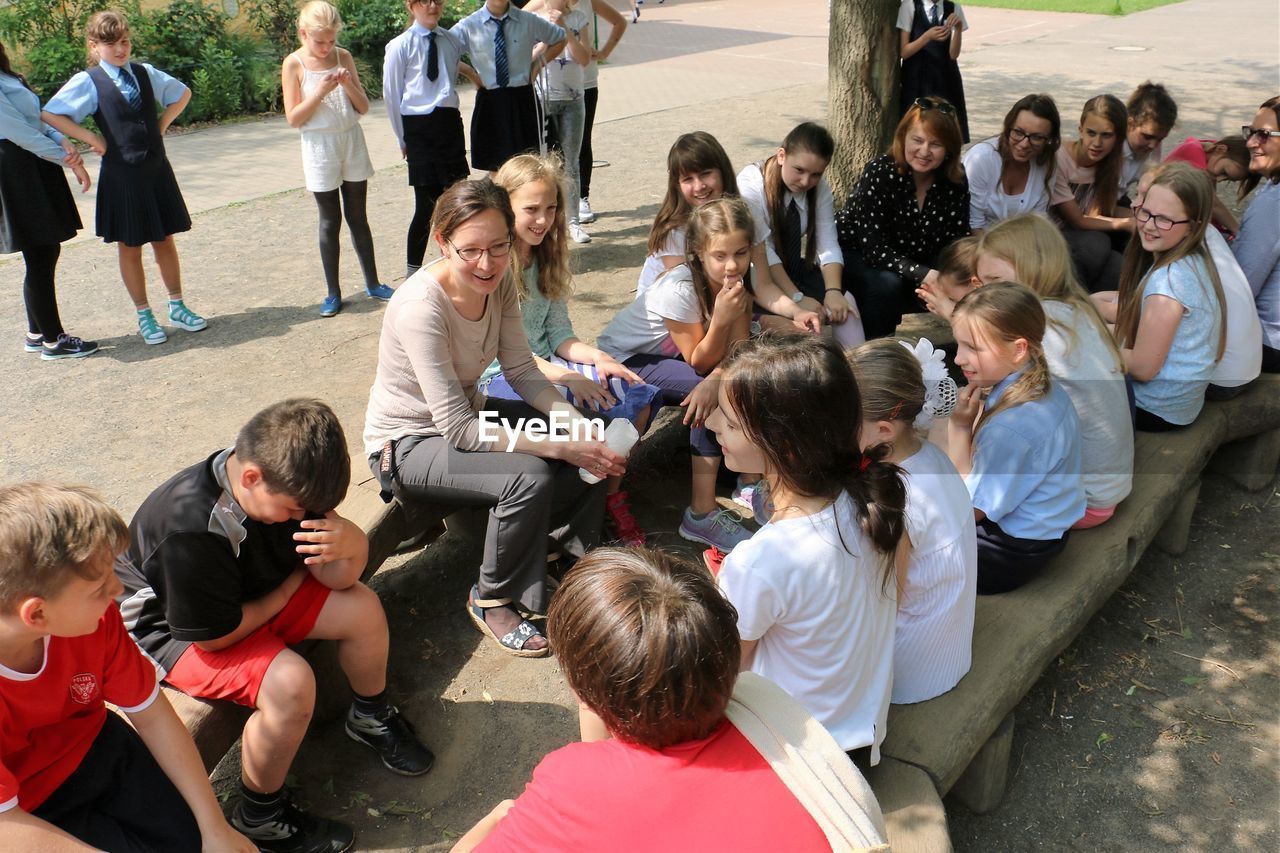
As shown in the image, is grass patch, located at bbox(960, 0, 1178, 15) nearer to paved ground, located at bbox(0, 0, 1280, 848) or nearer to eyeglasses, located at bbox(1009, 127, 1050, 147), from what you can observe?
paved ground, located at bbox(0, 0, 1280, 848)

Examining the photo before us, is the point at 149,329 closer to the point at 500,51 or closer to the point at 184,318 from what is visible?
the point at 184,318

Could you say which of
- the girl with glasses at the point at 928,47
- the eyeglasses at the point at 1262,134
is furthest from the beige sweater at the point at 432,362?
the girl with glasses at the point at 928,47

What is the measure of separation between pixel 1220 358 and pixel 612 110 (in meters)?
7.88

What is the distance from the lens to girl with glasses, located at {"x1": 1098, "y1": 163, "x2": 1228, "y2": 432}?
141 inches

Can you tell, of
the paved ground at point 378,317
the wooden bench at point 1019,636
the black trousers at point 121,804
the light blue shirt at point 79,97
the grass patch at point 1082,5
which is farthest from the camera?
the grass patch at point 1082,5

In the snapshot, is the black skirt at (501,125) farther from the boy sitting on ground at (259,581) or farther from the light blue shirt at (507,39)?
the boy sitting on ground at (259,581)

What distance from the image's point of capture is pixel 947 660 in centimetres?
248

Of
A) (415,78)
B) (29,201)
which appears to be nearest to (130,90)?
(29,201)

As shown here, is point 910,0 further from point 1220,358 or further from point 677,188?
point 1220,358

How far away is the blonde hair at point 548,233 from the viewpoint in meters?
3.55

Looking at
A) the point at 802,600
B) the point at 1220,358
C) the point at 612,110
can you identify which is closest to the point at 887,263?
the point at 1220,358

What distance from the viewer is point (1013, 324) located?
289 centimetres

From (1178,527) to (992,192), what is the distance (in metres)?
1.93

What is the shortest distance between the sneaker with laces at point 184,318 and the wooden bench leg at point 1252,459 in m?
4.94
